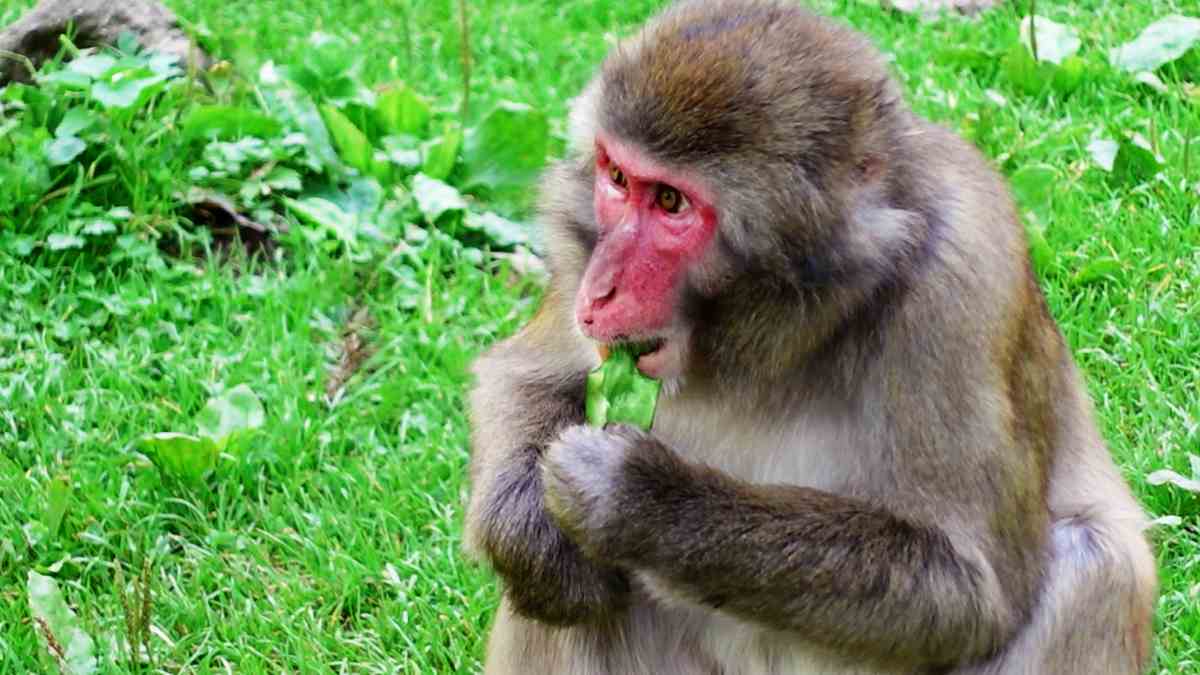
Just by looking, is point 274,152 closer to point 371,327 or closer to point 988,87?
point 371,327

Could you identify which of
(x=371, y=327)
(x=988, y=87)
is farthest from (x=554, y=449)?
(x=988, y=87)

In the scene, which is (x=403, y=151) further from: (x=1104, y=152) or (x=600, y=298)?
(x=600, y=298)

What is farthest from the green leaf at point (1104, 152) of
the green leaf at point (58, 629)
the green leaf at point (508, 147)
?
the green leaf at point (58, 629)

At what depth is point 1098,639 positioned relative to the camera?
3826mm

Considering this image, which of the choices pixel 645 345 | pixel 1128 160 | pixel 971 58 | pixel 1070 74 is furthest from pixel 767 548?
pixel 971 58

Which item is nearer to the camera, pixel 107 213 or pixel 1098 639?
pixel 1098 639

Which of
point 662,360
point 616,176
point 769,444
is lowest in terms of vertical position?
point 769,444

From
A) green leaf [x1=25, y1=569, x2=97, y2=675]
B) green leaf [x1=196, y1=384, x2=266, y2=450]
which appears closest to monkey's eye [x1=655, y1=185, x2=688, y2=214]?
green leaf [x1=25, y1=569, x2=97, y2=675]

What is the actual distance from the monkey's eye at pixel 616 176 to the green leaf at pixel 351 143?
118 inches

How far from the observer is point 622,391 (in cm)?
Answer: 376

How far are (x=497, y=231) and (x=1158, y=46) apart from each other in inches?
102

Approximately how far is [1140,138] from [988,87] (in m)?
0.93

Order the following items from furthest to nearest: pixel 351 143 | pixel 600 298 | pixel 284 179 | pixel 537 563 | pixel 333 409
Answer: pixel 351 143
pixel 284 179
pixel 333 409
pixel 537 563
pixel 600 298

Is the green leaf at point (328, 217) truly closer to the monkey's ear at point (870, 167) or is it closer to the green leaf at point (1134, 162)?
the green leaf at point (1134, 162)
